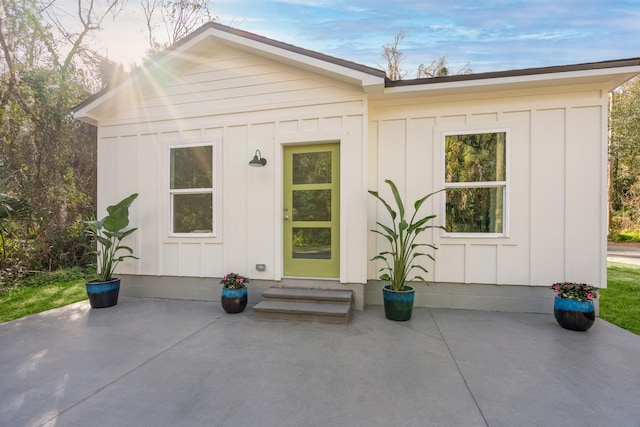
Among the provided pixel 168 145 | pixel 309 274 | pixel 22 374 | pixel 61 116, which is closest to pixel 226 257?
pixel 309 274

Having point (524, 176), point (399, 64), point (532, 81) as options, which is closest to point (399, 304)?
point (524, 176)

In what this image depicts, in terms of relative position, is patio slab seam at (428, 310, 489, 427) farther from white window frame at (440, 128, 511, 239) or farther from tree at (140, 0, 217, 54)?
tree at (140, 0, 217, 54)

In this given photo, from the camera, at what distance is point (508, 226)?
13.6 ft

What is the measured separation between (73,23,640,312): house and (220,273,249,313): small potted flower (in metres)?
0.42

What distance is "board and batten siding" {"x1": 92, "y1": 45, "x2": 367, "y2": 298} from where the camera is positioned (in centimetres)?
424

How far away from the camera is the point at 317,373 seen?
2.53 meters

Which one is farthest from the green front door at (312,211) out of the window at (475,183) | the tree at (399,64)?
the tree at (399,64)

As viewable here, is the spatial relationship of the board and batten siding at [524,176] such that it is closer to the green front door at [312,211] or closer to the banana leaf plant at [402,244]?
the banana leaf plant at [402,244]

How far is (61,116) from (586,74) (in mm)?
10658

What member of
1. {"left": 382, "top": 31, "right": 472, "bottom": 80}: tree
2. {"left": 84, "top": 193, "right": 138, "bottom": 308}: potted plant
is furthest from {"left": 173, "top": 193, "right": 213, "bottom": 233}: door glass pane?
{"left": 382, "top": 31, "right": 472, "bottom": 80}: tree

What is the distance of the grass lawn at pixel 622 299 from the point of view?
153 inches

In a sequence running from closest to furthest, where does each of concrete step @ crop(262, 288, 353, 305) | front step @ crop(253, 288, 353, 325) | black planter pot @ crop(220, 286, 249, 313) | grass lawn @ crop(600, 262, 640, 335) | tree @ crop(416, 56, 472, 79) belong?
front step @ crop(253, 288, 353, 325) < grass lawn @ crop(600, 262, 640, 335) < concrete step @ crop(262, 288, 353, 305) < black planter pot @ crop(220, 286, 249, 313) < tree @ crop(416, 56, 472, 79)

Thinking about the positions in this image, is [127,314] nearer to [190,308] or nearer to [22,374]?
[190,308]

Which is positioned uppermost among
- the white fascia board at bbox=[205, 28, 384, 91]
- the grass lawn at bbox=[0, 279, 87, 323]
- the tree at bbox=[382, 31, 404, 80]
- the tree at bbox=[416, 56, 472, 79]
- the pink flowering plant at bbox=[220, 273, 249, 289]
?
the tree at bbox=[382, 31, 404, 80]
